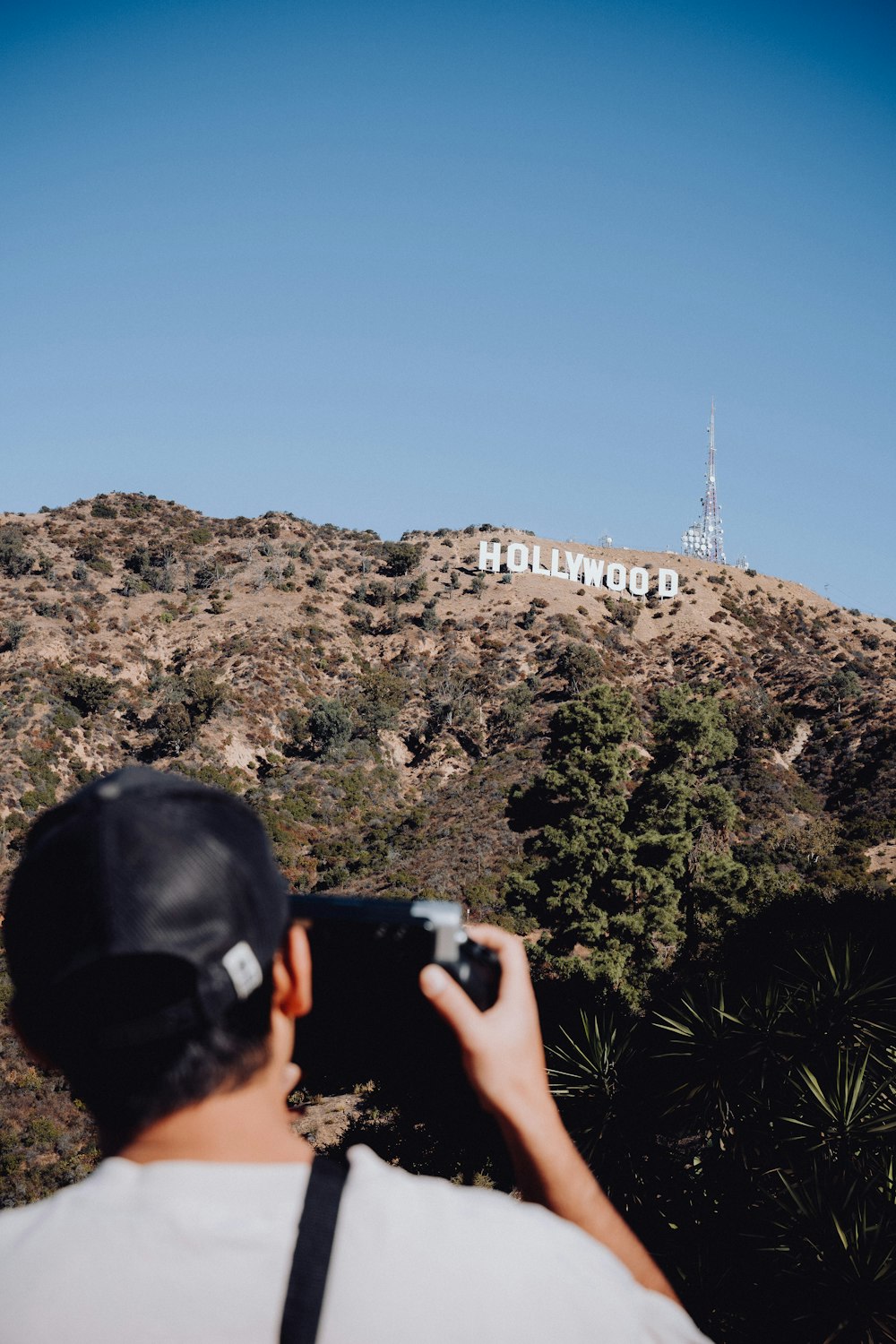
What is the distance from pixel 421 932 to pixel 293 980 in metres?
0.26

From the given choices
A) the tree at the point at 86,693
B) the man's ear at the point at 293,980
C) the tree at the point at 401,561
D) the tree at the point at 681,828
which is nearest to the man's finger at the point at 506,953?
the man's ear at the point at 293,980

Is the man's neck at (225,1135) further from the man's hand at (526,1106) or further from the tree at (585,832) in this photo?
the tree at (585,832)

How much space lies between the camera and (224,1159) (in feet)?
4.12

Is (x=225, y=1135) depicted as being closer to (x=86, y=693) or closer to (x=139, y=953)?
(x=139, y=953)

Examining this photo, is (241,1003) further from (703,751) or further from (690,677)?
(690,677)

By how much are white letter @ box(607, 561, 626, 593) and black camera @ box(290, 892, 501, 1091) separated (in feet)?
251

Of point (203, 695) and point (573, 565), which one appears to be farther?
point (573, 565)

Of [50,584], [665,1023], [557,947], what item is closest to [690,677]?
[557,947]

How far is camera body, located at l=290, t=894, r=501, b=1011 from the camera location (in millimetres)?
1579

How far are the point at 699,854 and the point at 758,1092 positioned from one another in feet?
67.5

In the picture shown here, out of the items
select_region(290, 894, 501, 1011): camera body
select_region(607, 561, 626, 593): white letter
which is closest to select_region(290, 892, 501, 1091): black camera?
select_region(290, 894, 501, 1011): camera body

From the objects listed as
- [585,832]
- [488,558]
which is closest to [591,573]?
[488,558]

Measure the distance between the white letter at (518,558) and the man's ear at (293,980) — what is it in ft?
245

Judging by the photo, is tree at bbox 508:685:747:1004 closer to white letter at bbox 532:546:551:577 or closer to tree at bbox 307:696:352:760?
tree at bbox 307:696:352:760
